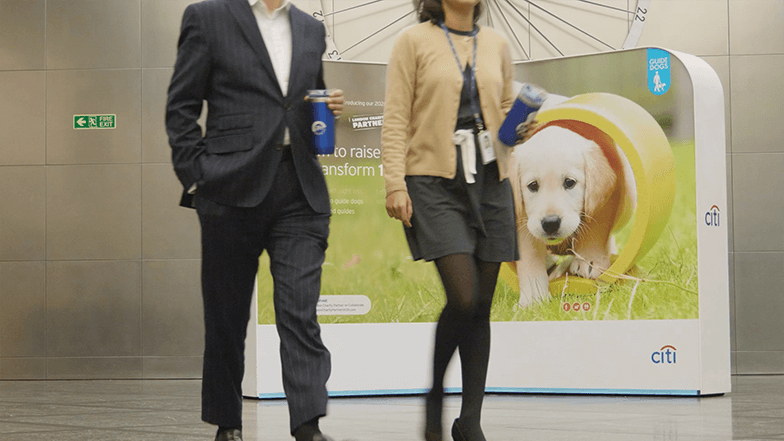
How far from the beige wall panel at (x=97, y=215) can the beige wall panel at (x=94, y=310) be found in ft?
0.40

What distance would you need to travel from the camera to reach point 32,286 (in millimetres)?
7867

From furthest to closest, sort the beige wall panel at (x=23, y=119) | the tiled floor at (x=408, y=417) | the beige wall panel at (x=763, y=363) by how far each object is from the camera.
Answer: the beige wall panel at (x=23, y=119), the beige wall panel at (x=763, y=363), the tiled floor at (x=408, y=417)

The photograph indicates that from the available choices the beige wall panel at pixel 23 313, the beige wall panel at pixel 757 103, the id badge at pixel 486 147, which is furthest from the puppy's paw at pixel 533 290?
the beige wall panel at pixel 23 313

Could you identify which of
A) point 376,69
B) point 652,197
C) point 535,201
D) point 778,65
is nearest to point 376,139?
point 376,69

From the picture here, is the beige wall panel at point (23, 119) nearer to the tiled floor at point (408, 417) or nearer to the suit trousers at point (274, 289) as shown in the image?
the tiled floor at point (408, 417)

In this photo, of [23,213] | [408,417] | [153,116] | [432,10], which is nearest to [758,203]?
[408,417]

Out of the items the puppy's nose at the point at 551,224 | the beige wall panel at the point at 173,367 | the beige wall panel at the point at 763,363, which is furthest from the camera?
the beige wall panel at the point at 173,367

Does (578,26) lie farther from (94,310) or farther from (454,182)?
(454,182)

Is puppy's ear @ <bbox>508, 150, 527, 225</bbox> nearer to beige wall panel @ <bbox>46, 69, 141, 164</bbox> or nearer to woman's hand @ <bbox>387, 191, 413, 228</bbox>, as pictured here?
woman's hand @ <bbox>387, 191, 413, 228</bbox>

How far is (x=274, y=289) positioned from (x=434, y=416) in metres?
0.68

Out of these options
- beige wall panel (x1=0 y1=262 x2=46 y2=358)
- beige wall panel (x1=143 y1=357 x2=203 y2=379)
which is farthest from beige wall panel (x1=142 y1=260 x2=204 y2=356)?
beige wall panel (x1=0 y1=262 x2=46 y2=358)

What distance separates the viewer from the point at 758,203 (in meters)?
7.42

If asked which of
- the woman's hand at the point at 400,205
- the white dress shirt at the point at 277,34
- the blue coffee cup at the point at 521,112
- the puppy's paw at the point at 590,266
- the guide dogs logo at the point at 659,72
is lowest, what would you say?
the puppy's paw at the point at 590,266

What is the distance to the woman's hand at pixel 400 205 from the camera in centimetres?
280
